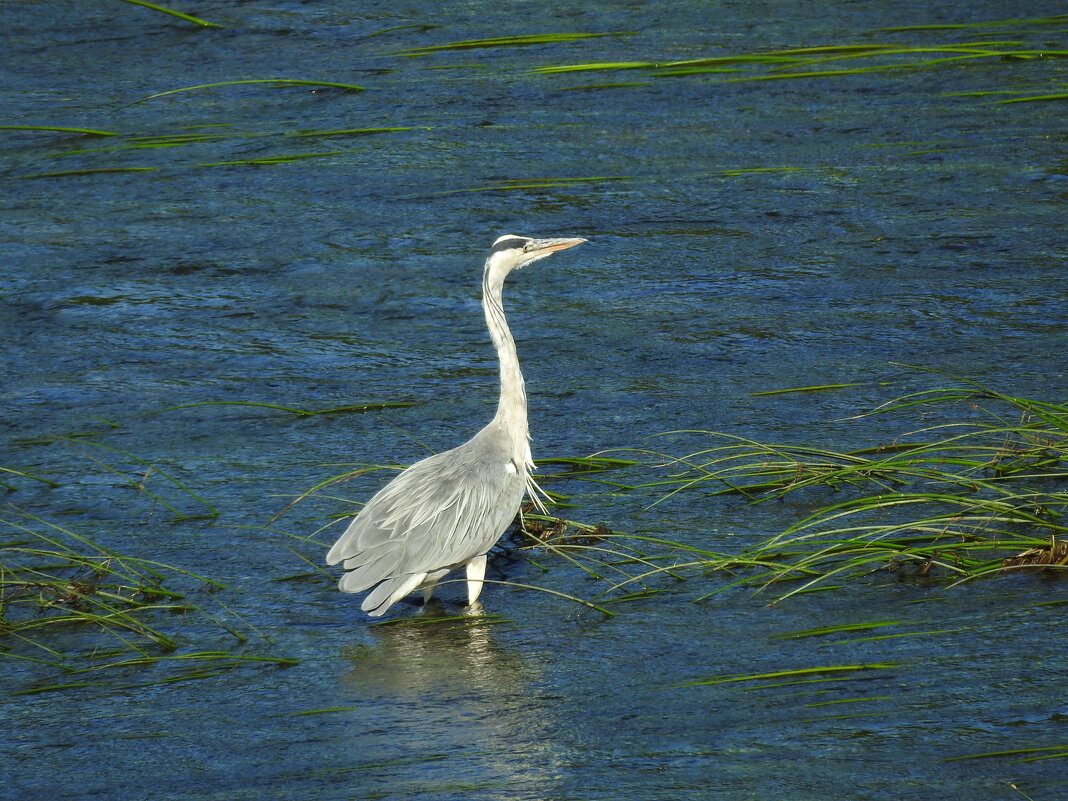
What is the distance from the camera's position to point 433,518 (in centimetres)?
603

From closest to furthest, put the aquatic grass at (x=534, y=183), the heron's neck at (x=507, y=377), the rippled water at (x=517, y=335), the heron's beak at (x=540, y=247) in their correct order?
the rippled water at (x=517, y=335), the heron's neck at (x=507, y=377), the heron's beak at (x=540, y=247), the aquatic grass at (x=534, y=183)

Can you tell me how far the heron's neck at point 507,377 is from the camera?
258 inches

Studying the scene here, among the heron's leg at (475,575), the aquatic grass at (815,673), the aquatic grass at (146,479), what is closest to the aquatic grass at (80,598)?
the aquatic grass at (146,479)

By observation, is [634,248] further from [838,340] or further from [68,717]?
[68,717]

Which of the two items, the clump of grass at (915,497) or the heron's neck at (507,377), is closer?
the clump of grass at (915,497)

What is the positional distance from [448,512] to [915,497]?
185cm

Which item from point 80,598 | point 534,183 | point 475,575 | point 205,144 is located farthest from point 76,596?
point 205,144

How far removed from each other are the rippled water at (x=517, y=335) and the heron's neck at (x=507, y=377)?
46 cm

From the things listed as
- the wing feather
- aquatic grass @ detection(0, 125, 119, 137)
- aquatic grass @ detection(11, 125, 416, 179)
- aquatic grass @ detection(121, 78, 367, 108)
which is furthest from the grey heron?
aquatic grass @ detection(0, 125, 119, 137)

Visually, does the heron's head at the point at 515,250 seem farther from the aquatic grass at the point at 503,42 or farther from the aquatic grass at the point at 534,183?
the aquatic grass at the point at 503,42

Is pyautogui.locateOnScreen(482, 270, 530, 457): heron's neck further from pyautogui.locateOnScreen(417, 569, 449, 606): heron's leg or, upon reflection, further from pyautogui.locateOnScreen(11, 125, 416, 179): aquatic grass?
pyautogui.locateOnScreen(11, 125, 416, 179): aquatic grass

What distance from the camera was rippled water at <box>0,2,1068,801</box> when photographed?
4926 mm

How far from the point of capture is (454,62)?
42.7ft

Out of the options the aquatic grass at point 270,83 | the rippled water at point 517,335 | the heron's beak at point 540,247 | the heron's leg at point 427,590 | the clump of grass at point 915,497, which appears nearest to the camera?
the rippled water at point 517,335
